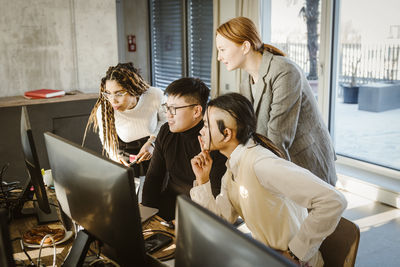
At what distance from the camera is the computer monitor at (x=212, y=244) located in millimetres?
759

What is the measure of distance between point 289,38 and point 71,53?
2.20 meters

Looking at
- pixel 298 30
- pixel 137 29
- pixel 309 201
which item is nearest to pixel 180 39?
pixel 137 29

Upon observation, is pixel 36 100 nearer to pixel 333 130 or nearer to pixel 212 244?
pixel 333 130

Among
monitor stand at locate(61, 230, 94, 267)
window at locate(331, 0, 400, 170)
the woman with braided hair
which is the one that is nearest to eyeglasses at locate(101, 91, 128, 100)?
the woman with braided hair

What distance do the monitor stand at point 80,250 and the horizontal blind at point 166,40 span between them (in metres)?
5.02

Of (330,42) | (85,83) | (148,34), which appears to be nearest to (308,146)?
(330,42)

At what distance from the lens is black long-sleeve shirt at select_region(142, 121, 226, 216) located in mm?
2254

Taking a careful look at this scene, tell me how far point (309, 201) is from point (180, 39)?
5047mm

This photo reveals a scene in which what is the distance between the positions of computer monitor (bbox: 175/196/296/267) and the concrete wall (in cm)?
346

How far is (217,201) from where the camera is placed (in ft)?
5.96

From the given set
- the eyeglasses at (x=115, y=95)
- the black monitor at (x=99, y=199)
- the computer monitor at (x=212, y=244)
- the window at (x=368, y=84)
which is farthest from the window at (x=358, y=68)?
the computer monitor at (x=212, y=244)

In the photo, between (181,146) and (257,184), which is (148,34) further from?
(257,184)

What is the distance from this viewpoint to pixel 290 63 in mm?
2246

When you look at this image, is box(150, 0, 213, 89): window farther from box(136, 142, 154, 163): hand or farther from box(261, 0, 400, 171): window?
box(136, 142, 154, 163): hand
